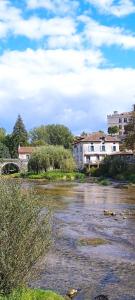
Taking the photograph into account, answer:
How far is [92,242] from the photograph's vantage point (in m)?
23.7

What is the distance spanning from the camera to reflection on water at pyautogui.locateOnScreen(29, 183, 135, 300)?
623 inches

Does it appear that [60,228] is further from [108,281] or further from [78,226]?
[108,281]

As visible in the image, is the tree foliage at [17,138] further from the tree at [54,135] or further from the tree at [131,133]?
the tree at [131,133]

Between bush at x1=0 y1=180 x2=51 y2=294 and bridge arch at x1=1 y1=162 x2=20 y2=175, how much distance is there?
347 ft

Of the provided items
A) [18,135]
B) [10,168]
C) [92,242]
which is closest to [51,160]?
[10,168]

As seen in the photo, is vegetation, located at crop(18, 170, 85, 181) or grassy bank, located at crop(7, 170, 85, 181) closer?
grassy bank, located at crop(7, 170, 85, 181)

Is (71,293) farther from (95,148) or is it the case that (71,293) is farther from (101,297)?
(95,148)

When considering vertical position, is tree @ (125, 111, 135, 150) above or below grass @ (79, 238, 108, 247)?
above

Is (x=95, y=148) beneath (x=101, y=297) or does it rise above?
above

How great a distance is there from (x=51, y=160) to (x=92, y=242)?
70.4 meters

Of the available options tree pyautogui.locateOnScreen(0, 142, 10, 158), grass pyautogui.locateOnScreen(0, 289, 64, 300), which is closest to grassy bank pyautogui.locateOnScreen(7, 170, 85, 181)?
tree pyautogui.locateOnScreen(0, 142, 10, 158)

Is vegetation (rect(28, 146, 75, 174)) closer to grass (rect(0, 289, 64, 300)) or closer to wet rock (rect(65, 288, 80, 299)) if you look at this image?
wet rock (rect(65, 288, 80, 299))

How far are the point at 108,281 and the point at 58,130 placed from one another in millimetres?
154094

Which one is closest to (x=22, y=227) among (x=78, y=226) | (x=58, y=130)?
(x=78, y=226)
